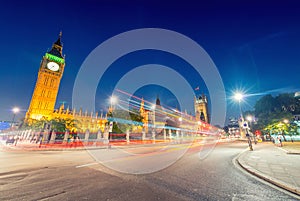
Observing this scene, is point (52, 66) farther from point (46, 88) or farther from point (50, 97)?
point (50, 97)

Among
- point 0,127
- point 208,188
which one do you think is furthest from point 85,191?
point 0,127

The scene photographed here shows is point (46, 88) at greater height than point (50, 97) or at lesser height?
greater

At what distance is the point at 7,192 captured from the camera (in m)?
3.54

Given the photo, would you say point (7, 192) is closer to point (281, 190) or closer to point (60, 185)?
point (60, 185)

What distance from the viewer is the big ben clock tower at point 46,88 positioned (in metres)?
72.9

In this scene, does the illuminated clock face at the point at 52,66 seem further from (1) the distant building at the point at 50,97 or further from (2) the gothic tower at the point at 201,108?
(2) the gothic tower at the point at 201,108

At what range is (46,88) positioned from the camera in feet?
255

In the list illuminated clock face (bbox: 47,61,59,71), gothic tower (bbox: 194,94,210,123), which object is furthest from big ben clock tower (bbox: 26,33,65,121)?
gothic tower (bbox: 194,94,210,123)

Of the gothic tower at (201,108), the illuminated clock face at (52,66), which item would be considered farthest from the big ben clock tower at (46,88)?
the gothic tower at (201,108)

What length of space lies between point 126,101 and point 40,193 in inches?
1701

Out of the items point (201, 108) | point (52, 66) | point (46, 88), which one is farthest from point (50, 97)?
point (201, 108)

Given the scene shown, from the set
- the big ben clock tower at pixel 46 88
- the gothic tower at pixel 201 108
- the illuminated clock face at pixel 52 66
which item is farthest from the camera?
the gothic tower at pixel 201 108

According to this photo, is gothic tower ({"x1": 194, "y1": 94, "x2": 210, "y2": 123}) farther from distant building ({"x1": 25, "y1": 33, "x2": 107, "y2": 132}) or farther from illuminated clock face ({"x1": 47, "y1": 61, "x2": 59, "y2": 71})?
illuminated clock face ({"x1": 47, "y1": 61, "x2": 59, "y2": 71})

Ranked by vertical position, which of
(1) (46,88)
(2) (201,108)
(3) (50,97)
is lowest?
(3) (50,97)
